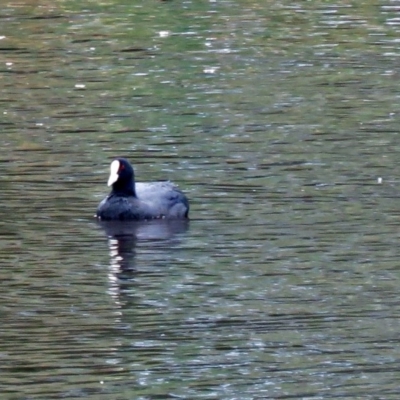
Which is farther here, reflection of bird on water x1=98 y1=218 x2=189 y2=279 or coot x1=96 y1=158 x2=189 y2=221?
coot x1=96 y1=158 x2=189 y2=221

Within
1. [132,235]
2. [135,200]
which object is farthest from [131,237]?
[135,200]

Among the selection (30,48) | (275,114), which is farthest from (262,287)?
(30,48)

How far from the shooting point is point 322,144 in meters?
15.1

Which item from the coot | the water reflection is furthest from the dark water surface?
the coot

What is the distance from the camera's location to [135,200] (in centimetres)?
1330

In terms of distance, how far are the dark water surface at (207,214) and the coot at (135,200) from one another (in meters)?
0.17

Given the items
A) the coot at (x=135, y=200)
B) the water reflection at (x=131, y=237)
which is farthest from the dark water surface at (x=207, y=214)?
the coot at (x=135, y=200)

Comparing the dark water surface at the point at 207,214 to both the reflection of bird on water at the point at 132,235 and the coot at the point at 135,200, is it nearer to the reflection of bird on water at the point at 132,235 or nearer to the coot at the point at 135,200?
the reflection of bird on water at the point at 132,235

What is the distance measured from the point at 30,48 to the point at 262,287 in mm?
11730

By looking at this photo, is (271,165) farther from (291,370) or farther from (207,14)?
(207,14)

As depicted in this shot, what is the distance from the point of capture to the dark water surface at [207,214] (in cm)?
898

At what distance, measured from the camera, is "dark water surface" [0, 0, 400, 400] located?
898cm

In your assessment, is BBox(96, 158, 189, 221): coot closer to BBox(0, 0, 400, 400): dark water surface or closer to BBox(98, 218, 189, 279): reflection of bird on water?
BBox(98, 218, 189, 279): reflection of bird on water

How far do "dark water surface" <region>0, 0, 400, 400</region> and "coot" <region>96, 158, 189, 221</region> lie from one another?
0.17 metres
